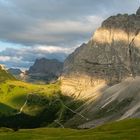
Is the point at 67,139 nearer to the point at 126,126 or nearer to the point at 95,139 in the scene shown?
the point at 95,139

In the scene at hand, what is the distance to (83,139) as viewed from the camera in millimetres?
82250

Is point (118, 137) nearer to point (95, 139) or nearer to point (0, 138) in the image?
point (95, 139)

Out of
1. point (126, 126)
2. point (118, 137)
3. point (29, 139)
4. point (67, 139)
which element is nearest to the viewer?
point (118, 137)

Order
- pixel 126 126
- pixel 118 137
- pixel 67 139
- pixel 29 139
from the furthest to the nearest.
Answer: pixel 126 126
pixel 29 139
pixel 67 139
pixel 118 137

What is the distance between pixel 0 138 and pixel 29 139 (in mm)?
7794

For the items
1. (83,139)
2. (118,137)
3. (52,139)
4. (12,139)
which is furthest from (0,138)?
(118,137)

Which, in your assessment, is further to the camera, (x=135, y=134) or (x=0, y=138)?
(x=0, y=138)

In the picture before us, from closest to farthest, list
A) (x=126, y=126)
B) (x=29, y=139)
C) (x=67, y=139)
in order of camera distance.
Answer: (x=67, y=139)
(x=29, y=139)
(x=126, y=126)

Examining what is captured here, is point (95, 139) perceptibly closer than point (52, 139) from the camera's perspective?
Yes

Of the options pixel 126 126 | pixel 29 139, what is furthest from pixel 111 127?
pixel 29 139

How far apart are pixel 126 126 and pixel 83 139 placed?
105 ft

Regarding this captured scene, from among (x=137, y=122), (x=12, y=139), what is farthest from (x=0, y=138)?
(x=137, y=122)

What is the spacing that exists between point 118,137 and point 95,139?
14.6 feet

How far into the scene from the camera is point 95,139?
8050cm
